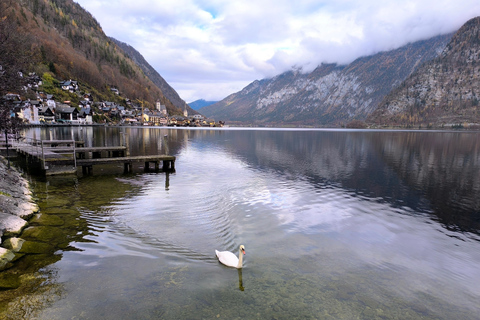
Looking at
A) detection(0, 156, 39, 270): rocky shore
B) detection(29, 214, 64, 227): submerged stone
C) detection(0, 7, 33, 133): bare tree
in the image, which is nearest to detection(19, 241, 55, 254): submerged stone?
detection(0, 156, 39, 270): rocky shore

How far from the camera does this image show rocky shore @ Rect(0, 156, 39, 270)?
9606mm

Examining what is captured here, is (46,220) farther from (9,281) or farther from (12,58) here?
(12,58)

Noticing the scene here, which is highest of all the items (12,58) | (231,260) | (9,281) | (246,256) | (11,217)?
(12,58)

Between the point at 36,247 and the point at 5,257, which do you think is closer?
the point at 5,257

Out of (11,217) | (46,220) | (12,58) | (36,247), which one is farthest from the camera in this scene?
(12,58)

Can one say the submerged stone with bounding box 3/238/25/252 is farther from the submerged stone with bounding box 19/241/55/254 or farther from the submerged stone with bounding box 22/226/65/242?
the submerged stone with bounding box 22/226/65/242

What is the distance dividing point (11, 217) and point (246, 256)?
11337 millimetres

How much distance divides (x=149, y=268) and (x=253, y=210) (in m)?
9.49

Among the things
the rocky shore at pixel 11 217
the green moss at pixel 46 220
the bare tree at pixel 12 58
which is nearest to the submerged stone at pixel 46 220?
the green moss at pixel 46 220

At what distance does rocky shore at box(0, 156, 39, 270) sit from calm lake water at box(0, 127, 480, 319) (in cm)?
48

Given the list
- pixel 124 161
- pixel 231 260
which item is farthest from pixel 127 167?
pixel 231 260

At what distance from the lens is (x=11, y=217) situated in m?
11.9

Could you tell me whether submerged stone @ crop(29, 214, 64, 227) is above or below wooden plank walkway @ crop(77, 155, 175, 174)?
A: below

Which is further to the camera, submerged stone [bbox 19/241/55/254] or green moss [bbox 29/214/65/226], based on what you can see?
green moss [bbox 29/214/65/226]
